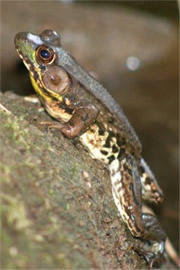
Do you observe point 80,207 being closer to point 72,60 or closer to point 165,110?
point 72,60

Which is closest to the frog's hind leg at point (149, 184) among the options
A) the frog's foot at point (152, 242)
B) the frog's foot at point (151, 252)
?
the frog's foot at point (152, 242)

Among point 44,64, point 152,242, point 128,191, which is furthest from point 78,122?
point 152,242

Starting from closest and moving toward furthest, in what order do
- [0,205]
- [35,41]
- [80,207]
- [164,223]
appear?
1. [0,205]
2. [80,207]
3. [35,41]
4. [164,223]

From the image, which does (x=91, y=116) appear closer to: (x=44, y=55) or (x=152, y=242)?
(x=44, y=55)

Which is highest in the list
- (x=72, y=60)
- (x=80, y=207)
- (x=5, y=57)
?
(x=72, y=60)

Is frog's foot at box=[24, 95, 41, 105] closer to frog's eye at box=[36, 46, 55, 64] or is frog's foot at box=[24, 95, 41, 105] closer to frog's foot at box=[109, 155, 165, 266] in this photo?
frog's eye at box=[36, 46, 55, 64]

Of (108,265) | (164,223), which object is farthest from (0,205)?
(164,223)
